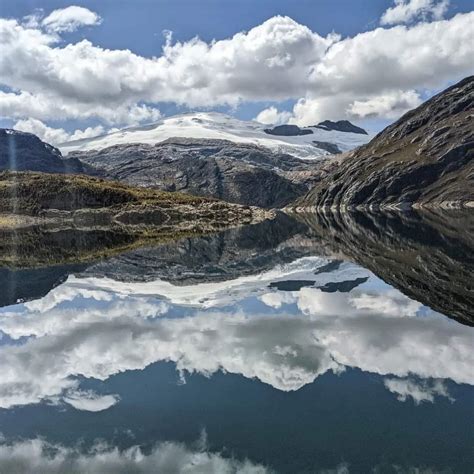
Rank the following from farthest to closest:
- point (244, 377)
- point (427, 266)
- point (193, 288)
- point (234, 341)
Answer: point (427, 266) → point (193, 288) → point (234, 341) → point (244, 377)

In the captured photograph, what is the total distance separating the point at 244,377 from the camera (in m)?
22.5

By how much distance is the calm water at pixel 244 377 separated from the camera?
631 inches

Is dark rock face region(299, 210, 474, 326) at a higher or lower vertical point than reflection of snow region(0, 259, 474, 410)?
higher

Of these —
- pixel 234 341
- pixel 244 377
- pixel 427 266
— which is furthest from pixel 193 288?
pixel 244 377

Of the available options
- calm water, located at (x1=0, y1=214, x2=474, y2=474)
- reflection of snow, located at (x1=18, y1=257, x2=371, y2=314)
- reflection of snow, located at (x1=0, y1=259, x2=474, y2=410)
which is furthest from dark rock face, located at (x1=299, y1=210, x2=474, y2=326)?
reflection of snow, located at (x1=18, y1=257, x2=371, y2=314)

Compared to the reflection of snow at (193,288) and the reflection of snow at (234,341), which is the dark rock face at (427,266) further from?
the reflection of snow at (193,288)

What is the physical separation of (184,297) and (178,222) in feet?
505

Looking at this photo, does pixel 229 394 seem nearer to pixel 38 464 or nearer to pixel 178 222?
pixel 38 464

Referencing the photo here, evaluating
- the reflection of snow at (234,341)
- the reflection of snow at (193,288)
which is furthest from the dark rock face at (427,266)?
the reflection of snow at (193,288)

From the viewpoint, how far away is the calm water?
1603 cm

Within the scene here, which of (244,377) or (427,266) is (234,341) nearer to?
(244,377)

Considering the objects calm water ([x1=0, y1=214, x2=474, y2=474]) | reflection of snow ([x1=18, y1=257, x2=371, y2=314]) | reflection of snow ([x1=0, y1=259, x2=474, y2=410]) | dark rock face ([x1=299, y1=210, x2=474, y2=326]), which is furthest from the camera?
reflection of snow ([x1=18, y1=257, x2=371, y2=314])

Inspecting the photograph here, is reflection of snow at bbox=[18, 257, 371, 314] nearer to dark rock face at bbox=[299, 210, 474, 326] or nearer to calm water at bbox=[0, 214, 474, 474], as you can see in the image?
calm water at bbox=[0, 214, 474, 474]

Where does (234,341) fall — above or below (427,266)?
below
